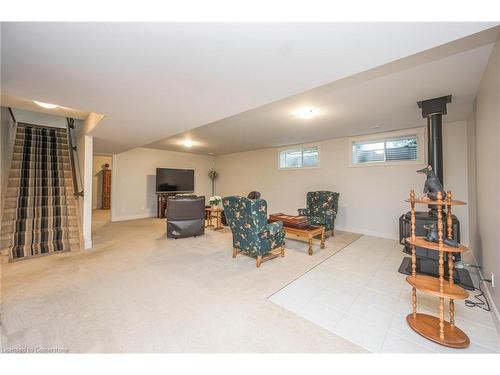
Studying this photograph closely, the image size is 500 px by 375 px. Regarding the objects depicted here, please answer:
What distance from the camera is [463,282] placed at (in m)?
2.45

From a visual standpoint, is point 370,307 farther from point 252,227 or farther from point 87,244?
point 87,244

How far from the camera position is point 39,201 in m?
4.03

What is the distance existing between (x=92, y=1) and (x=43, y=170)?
205 inches

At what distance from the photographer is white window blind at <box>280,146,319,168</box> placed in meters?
5.97

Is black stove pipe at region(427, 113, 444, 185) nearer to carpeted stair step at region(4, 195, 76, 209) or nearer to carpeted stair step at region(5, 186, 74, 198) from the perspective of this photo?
carpeted stair step at region(4, 195, 76, 209)

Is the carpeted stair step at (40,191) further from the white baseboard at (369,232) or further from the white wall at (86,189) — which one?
the white baseboard at (369,232)

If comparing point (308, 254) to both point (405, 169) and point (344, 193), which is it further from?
point (405, 169)

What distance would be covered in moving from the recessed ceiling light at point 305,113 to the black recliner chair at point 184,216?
2.75 m

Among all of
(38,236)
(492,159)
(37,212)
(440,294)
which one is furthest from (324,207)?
(37,212)

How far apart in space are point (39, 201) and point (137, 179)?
2999mm

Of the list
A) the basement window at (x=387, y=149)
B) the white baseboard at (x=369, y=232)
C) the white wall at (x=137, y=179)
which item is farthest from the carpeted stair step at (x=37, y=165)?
the basement window at (x=387, y=149)

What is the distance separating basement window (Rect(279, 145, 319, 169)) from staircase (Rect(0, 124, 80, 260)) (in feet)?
18.1

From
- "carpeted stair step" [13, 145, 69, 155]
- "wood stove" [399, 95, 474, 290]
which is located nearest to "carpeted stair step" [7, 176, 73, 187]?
"carpeted stair step" [13, 145, 69, 155]
